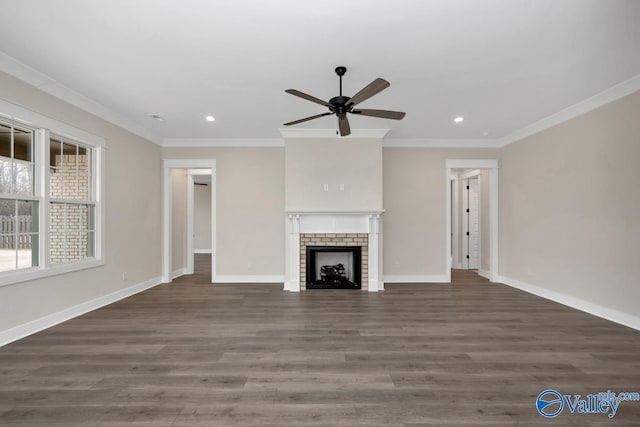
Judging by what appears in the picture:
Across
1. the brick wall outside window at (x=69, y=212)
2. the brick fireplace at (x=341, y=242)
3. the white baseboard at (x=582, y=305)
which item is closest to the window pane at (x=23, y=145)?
the brick wall outside window at (x=69, y=212)

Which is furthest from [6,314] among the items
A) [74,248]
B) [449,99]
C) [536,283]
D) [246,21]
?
[536,283]

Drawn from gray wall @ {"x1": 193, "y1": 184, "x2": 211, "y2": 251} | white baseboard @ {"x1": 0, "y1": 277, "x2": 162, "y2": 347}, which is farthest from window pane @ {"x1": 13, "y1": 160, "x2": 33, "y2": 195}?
gray wall @ {"x1": 193, "y1": 184, "x2": 211, "y2": 251}

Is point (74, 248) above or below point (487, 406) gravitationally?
above

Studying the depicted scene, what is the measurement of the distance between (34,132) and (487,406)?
16.2 feet

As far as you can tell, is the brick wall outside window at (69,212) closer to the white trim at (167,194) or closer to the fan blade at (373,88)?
the white trim at (167,194)

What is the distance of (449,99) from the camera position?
3.77 metres

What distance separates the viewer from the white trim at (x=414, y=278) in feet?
18.5

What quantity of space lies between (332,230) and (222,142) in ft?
8.85

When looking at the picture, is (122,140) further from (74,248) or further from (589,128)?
(589,128)

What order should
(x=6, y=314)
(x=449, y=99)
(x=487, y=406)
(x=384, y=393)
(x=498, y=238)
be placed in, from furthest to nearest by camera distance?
1. (x=498, y=238)
2. (x=449, y=99)
3. (x=6, y=314)
4. (x=384, y=393)
5. (x=487, y=406)

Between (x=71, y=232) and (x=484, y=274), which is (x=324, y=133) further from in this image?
(x=484, y=274)

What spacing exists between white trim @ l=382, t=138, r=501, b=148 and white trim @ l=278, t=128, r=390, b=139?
68 centimetres

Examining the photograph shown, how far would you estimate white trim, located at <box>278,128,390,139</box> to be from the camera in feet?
16.4

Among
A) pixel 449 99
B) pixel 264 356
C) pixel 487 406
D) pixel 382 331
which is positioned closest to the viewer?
pixel 487 406
